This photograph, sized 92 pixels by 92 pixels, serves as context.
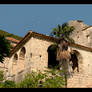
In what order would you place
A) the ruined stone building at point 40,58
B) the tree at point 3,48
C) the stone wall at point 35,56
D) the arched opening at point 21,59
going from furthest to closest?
the arched opening at point 21,59 < the ruined stone building at point 40,58 < the stone wall at point 35,56 < the tree at point 3,48

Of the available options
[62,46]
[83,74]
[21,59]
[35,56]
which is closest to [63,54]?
[62,46]

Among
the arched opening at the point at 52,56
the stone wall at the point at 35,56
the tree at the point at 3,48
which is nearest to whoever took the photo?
the tree at the point at 3,48

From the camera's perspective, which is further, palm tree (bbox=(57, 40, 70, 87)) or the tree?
palm tree (bbox=(57, 40, 70, 87))

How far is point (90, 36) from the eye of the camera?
2255 centimetres

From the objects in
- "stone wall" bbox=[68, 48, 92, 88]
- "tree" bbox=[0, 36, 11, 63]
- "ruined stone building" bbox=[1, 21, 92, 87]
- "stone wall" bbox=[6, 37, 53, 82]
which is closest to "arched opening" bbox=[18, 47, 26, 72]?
"ruined stone building" bbox=[1, 21, 92, 87]

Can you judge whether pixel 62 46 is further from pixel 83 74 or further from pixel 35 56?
pixel 83 74

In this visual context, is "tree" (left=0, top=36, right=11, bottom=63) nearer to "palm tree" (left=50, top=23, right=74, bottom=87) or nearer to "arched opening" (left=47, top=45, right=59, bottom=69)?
"palm tree" (left=50, top=23, right=74, bottom=87)

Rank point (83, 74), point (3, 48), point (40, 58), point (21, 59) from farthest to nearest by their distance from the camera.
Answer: point (21, 59), point (83, 74), point (40, 58), point (3, 48)

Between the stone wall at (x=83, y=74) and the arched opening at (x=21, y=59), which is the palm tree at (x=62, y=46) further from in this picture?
the arched opening at (x=21, y=59)

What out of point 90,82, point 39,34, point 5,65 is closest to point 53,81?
point 39,34

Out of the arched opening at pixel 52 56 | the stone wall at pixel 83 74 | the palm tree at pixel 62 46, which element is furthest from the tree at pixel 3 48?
the stone wall at pixel 83 74
